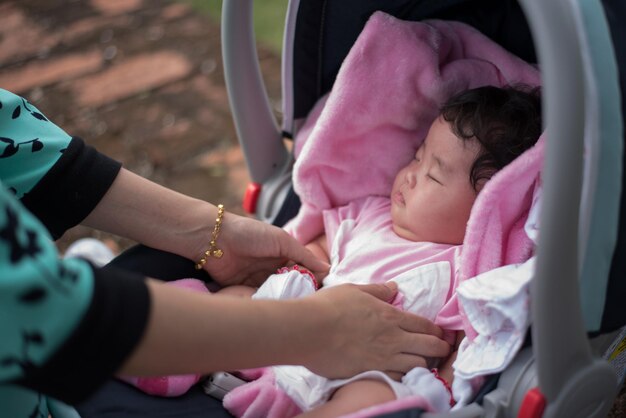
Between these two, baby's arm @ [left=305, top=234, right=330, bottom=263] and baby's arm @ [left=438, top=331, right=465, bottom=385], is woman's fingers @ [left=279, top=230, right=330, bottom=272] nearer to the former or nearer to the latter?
baby's arm @ [left=305, top=234, right=330, bottom=263]

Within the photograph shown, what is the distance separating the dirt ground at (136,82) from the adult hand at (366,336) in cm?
107

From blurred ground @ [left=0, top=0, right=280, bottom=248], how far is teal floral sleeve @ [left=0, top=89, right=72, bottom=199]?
931mm

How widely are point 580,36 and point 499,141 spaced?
43 centimetres

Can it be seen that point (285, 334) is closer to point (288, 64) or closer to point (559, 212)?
point (559, 212)

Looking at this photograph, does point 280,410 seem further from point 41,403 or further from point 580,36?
point 580,36

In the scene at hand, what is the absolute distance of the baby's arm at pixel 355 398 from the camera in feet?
3.24

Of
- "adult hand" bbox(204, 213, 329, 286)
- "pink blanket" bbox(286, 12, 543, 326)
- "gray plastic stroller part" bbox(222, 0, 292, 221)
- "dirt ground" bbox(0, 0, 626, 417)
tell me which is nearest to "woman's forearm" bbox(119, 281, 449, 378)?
"adult hand" bbox(204, 213, 329, 286)

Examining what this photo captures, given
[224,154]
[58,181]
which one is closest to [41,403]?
[58,181]

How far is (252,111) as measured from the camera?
150 cm

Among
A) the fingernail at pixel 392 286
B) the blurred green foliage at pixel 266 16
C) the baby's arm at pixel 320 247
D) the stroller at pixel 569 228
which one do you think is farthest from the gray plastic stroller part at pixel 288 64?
the blurred green foliage at pixel 266 16

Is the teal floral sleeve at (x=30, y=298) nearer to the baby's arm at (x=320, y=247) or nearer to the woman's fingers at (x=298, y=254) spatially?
the woman's fingers at (x=298, y=254)

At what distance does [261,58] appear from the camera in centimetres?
266

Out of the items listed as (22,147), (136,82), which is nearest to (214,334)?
(22,147)

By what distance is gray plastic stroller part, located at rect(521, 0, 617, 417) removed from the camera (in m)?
0.74
